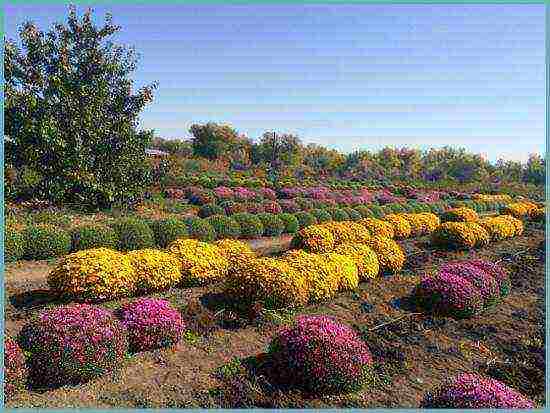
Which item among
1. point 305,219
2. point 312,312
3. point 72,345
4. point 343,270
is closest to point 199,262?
point 312,312

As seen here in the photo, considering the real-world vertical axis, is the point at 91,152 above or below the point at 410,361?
above

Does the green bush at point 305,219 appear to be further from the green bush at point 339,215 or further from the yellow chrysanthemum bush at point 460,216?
the yellow chrysanthemum bush at point 460,216

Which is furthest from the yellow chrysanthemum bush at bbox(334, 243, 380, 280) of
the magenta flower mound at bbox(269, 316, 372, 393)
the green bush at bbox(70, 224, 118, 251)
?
the green bush at bbox(70, 224, 118, 251)

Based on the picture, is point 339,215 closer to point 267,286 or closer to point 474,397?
point 267,286

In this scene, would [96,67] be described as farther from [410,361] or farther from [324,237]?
[410,361]

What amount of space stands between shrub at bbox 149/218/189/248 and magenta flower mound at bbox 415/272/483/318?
6293 mm

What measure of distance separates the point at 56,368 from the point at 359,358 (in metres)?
3.35

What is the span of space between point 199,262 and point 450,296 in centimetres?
461

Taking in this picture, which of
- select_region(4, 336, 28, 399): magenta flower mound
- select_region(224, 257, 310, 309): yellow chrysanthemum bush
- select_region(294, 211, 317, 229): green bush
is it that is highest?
select_region(294, 211, 317, 229): green bush

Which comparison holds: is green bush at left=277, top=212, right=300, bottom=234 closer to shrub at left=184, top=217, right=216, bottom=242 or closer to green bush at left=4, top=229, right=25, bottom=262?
shrub at left=184, top=217, right=216, bottom=242

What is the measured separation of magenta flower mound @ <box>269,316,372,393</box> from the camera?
218 inches

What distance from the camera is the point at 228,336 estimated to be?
6941mm

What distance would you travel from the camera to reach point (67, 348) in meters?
5.19

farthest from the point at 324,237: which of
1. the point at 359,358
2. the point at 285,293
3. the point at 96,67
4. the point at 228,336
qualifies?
the point at 96,67
